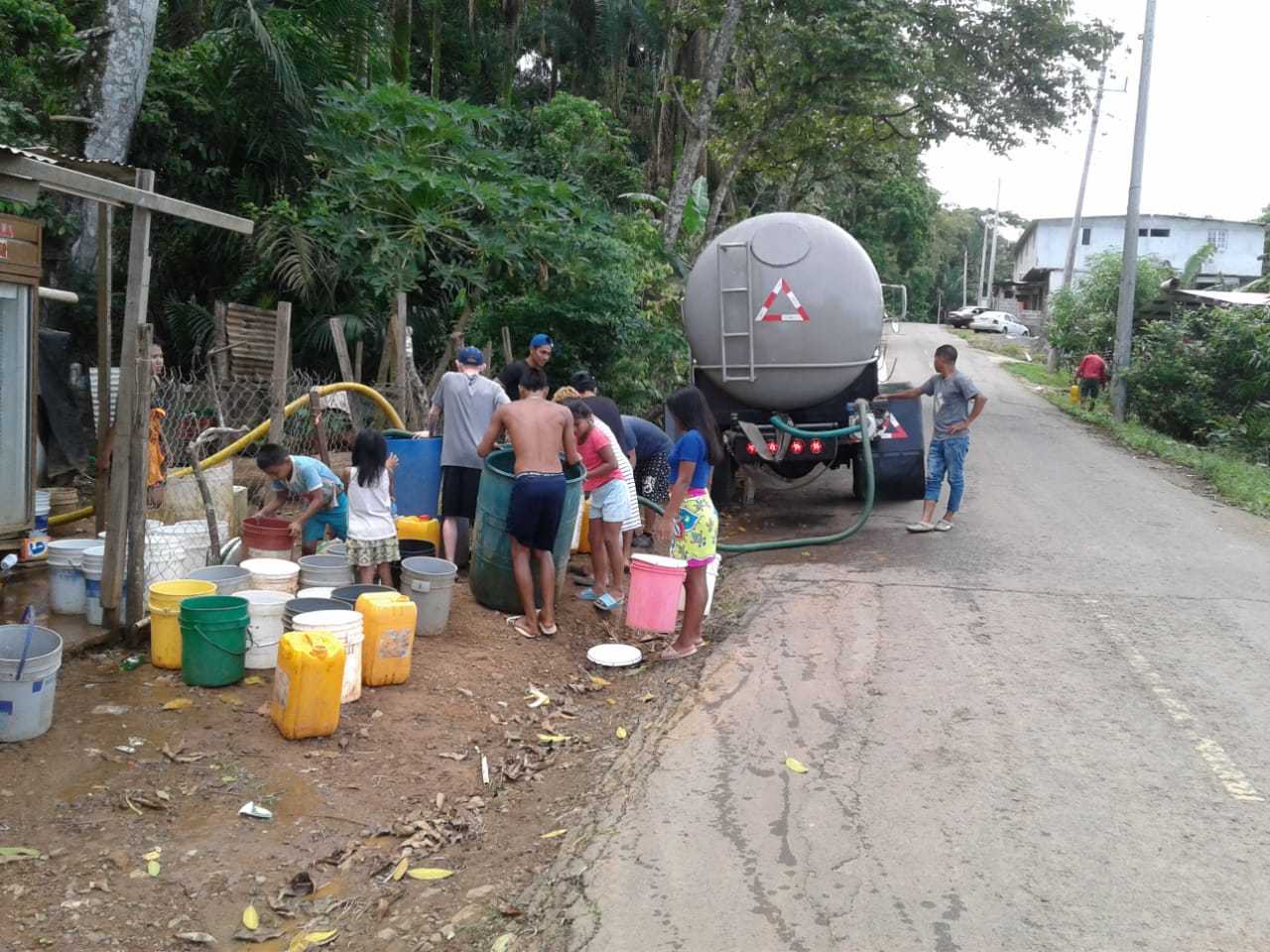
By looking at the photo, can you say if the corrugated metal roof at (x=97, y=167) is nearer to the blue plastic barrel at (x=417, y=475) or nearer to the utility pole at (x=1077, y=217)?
the blue plastic barrel at (x=417, y=475)

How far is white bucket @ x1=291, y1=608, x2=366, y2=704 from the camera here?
512 cm

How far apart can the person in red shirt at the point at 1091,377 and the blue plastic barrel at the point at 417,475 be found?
16720mm

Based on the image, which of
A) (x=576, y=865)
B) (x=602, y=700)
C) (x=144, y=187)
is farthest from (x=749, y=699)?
(x=144, y=187)

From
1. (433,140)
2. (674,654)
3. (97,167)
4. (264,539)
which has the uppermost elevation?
(433,140)

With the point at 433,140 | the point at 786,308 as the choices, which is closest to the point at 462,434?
the point at 786,308

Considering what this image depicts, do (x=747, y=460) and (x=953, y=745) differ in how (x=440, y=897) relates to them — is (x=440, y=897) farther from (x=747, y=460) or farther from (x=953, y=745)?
(x=747, y=460)

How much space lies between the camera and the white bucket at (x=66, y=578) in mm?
5953

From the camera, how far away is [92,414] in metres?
10.3

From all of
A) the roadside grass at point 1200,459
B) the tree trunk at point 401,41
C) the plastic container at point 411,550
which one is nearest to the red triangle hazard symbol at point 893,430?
the roadside grass at point 1200,459

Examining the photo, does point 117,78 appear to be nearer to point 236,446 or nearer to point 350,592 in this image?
point 236,446

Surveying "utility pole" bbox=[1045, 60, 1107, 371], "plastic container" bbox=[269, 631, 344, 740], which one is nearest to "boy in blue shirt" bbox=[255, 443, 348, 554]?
"plastic container" bbox=[269, 631, 344, 740]

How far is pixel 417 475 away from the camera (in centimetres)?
789

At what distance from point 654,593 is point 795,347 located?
141 inches

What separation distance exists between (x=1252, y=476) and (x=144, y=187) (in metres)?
13.5
